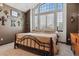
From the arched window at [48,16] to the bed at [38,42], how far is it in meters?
0.17

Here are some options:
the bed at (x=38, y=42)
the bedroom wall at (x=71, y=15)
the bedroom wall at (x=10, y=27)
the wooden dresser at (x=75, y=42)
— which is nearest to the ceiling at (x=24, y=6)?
the bedroom wall at (x=10, y=27)

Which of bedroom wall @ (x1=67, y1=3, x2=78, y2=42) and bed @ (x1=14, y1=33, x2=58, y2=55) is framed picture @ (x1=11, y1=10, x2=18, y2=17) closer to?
bed @ (x1=14, y1=33, x2=58, y2=55)

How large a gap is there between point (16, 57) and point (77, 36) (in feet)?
3.71

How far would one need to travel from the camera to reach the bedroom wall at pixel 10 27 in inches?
71.4

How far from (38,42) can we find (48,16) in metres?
0.50

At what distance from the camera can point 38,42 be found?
184 centimetres

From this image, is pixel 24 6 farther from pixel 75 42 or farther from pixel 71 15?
pixel 75 42

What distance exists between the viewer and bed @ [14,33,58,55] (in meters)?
1.76

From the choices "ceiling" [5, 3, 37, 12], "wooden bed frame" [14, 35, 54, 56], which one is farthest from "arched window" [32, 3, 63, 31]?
"wooden bed frame" [14, 35, 54, 56]

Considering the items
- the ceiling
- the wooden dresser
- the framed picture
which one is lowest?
the wooden dresser

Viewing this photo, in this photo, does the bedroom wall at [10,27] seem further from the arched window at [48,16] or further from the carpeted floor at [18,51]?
the arched window at [48,16]

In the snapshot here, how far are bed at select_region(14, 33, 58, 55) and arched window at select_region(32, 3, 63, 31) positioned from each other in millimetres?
173

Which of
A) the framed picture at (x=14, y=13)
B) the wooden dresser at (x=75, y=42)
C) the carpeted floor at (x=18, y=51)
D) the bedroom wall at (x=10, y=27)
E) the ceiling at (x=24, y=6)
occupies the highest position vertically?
the ceiling at (x=24, y=6)

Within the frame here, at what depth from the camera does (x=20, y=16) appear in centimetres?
188
